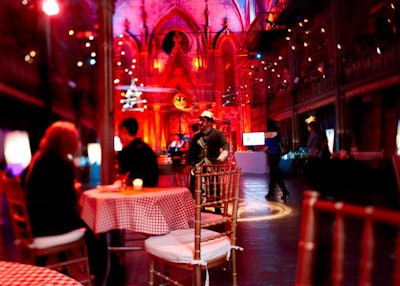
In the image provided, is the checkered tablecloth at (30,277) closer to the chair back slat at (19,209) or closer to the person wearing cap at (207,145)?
the chair back slat at (19,209)

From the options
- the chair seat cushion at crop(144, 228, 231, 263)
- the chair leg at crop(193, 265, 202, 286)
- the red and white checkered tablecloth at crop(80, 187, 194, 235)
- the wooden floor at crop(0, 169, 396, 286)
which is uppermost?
the red and white checkered tablecloth at crop(80, 187, 194, 235)

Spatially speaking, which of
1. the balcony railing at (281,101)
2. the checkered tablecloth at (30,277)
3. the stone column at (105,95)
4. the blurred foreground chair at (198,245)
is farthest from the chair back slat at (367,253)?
the balcony railing at (281,101)

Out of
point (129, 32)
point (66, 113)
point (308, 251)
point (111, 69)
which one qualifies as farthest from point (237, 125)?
point (308, 251)

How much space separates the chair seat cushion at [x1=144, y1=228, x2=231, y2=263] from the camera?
7.42 feet

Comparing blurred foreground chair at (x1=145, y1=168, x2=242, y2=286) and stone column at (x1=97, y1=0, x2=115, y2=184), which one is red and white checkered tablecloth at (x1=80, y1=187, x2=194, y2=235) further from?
stone column at (x1=97, y1=0, x2=115, y2=184)

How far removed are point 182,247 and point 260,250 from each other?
71.5 inches

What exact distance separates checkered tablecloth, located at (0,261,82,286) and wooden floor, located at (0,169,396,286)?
2.06m

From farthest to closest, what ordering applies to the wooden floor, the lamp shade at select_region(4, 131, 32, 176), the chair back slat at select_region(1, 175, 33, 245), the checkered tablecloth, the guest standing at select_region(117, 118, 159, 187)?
the lamp shade at select_region(4, 131, 32, 176)
the guest standing at select_region(117, 118, 159, 187)
the wooden floor
the chair back slat at select_region(1, 175, 33, 245)
the checkered tablecloth

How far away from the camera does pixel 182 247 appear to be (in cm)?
235

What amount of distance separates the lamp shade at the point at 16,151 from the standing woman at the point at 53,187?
6655mm

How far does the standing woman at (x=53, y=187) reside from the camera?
267cm

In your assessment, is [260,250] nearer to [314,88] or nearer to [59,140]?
[59,140]

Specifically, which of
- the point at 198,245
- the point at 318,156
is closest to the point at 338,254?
A: the point at 198,245

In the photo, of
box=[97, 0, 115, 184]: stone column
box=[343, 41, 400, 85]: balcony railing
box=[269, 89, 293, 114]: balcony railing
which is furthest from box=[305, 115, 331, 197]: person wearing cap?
box=[269, 89, 293, 114]: balcony railing
